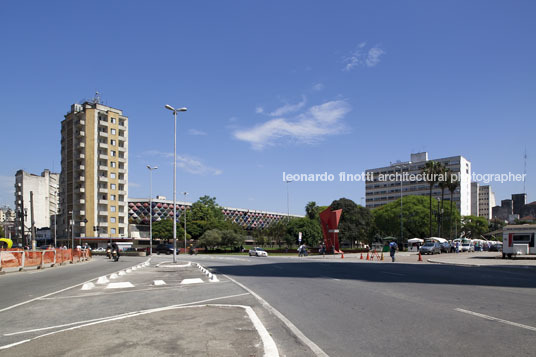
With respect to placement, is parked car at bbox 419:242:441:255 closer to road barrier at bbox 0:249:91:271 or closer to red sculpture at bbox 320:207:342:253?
red sculpture at bbox 320:207:342:253

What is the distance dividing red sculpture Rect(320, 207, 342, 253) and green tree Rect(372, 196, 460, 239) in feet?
140

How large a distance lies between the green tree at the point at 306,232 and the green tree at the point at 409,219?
2159 centimetres

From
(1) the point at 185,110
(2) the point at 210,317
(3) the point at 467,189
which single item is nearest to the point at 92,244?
(1) the point at 185,110

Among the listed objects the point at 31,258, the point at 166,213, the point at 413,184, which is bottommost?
the point at 166,213

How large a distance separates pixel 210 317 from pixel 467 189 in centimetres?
16074

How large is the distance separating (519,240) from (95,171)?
76.0 m

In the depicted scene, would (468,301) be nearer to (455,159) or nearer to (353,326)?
(353,326)

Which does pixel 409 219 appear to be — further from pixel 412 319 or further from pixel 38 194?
pixel 38 194

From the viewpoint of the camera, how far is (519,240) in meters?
39.3

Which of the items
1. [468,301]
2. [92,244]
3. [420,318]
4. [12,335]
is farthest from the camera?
[92,244]

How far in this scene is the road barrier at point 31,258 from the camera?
24.8 metres

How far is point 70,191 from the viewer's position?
9075 centimetres

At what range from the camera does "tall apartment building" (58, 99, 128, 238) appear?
88.2 meters

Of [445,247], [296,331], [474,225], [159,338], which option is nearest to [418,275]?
[296,331]
